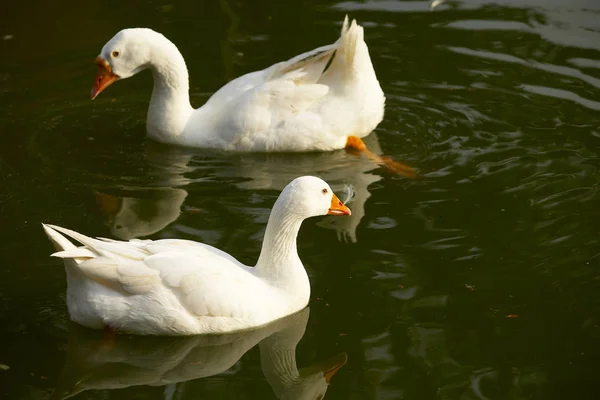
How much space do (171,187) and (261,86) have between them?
48.9 inches

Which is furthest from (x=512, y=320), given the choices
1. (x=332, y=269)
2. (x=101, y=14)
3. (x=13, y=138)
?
(x=101, y=14)

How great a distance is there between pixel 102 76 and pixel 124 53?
299 mm

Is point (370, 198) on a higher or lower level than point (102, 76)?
lower

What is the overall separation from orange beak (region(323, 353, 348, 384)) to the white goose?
2.99 m

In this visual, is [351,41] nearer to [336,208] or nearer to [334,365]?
[336,208]

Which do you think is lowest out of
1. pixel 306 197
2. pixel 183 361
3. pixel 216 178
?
pixel 216 178

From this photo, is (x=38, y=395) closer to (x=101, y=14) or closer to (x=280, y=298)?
(x=280, y=298)

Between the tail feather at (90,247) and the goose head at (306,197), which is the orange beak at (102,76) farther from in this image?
the goose head at (306,197)

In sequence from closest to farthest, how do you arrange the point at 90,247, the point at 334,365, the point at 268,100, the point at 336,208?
the point at 334,365 < the point at 90,247 < the point at 336,208 < the point at 268,100

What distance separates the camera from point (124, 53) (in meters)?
9.06

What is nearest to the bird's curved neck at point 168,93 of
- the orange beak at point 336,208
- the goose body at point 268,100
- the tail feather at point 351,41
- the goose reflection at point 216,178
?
the goose body at point 268,100

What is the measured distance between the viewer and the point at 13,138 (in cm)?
928

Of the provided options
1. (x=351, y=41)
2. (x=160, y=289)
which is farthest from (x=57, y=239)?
(x=351, y=41)

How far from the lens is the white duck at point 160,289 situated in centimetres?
615
